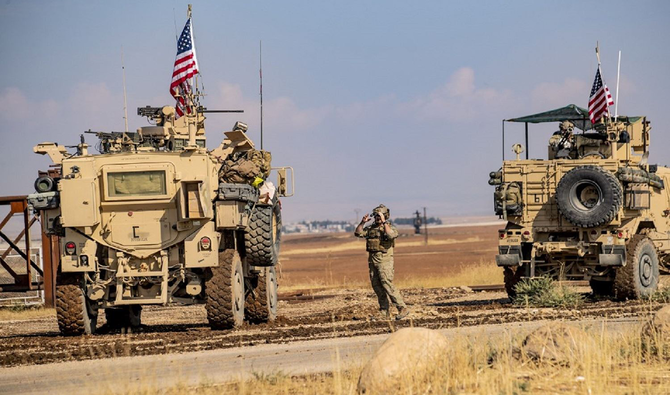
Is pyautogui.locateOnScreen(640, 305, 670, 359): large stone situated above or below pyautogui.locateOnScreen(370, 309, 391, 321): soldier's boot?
above

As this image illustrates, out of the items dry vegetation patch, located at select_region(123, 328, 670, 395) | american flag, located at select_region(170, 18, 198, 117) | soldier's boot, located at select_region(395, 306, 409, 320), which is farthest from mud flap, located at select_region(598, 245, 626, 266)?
american flag, located at select_region(170, 18, 198, 117)

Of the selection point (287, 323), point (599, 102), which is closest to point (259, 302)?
point (287, 323)

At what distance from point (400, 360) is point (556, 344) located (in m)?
2.03

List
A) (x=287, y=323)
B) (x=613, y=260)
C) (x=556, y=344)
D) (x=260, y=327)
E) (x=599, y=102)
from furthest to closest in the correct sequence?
(x=599, y=102)
(x=613, y=260)
(x=287, y=323)
(x=260, y=327)
(x=556, y=344)

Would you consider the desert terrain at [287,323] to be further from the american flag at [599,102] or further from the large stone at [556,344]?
the american flag at [599,102]

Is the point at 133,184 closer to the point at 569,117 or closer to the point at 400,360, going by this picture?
the point at 400,360

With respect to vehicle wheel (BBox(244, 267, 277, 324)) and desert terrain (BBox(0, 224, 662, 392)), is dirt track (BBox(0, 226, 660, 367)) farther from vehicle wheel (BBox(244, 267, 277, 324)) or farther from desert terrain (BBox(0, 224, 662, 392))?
→ vehicle wheel (BBox(244, 267, 277, 324))

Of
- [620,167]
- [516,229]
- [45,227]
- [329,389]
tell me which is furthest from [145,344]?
[620,167]

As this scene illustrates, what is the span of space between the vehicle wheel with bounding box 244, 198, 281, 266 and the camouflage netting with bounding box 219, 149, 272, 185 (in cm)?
56

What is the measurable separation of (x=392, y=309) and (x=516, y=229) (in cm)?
315

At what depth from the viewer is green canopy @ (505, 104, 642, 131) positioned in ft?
78.6

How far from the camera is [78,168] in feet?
57.2

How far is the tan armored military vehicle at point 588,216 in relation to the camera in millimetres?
20438

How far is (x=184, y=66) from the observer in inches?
936
